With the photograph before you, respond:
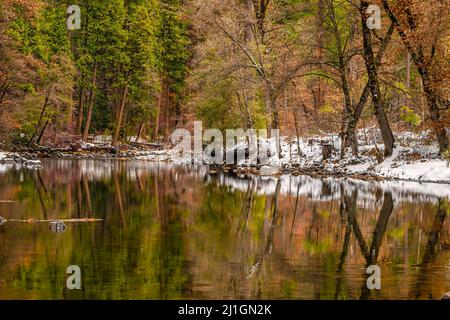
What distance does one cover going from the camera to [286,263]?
37.2 feet

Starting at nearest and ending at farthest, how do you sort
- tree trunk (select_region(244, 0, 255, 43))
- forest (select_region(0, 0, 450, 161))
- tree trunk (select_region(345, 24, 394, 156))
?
1. forest (select_region(0, 0, 450, 161))
2. tree trunk (select_region(345, 24, 394, 156))
3. tree trunk (select_region(244, 0, 255, 43))

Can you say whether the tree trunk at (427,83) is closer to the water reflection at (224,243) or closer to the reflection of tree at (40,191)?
the water reflection at (224,243)

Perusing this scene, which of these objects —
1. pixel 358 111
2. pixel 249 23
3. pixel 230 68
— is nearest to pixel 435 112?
pixel 358 111

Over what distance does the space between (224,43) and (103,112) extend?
27.5 meters

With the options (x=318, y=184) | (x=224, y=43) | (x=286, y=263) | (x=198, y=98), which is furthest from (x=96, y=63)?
(x=286, y=263)

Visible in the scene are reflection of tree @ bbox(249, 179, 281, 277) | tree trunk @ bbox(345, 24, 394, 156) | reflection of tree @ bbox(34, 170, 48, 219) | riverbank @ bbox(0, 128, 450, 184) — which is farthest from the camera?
tree trunk @ bbox(345, 24, 394, 156)

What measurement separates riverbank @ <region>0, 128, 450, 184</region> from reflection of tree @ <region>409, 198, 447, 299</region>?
401 inches

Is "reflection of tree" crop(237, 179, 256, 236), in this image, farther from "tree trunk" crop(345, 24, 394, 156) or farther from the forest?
the forest

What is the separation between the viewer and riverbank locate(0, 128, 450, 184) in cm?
3067

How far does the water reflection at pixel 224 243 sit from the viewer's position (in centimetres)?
941

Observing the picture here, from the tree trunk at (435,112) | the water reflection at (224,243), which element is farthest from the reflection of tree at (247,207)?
the tree trunk at (435,112)

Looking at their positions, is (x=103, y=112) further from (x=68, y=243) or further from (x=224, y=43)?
(x=68, y=243)

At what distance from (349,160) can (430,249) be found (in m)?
22.4

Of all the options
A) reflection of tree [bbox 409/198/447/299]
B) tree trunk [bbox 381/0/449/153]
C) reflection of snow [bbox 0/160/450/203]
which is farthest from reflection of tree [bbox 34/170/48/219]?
tree trunk [bbox 381/0/449/153]
